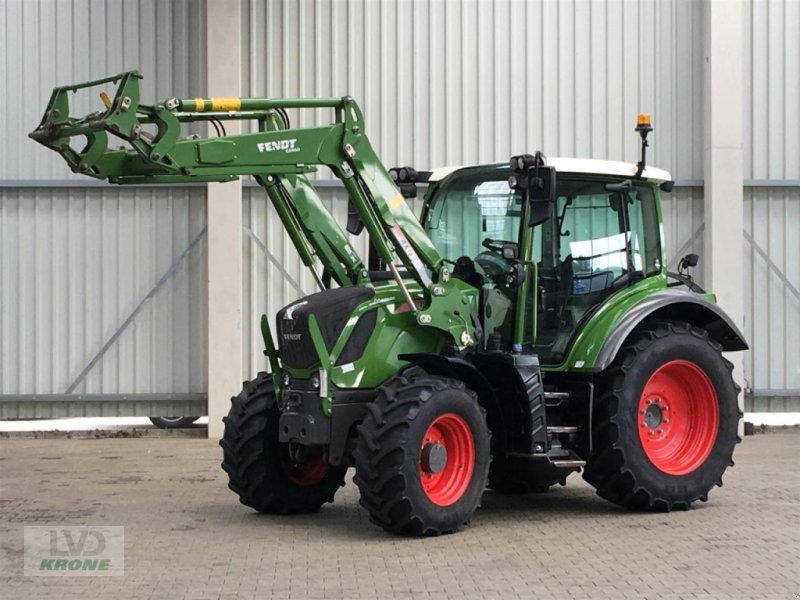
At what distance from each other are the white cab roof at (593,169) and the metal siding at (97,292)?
6.70 metres

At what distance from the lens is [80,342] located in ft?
55.0

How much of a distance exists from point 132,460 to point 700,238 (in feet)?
24.4

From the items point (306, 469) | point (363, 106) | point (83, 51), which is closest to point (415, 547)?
point (306, 469)

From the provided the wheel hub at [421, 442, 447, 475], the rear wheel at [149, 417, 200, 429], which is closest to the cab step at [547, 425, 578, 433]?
the wheel hub at [421, 442, 447, 475]

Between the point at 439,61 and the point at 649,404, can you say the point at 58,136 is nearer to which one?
the point at 649,404

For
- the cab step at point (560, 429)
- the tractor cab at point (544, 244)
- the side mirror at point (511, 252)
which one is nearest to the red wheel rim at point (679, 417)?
the cab step at point (560, 429)

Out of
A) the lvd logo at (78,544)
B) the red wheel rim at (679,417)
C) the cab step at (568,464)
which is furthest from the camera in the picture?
the red wheel rim at (679,417)

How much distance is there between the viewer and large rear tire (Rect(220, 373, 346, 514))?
32.7ft

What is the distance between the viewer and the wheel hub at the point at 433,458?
358 inches

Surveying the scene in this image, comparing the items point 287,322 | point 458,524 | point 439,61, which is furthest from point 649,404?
point 439,61

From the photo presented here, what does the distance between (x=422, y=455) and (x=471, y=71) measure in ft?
28.6

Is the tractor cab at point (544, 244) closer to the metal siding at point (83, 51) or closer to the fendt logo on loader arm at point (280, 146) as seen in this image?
the fendt logo on loader arm at point (280, 146)

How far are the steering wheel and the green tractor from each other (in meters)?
0.03

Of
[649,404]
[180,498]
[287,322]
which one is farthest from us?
[180,498]
